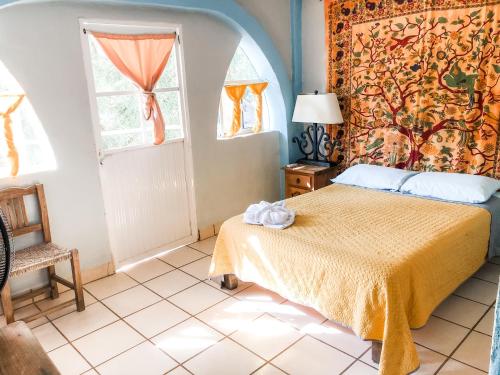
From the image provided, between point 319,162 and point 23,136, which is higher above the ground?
point 23,136

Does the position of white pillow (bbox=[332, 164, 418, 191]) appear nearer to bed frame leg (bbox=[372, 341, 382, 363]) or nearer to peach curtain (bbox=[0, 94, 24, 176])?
bed frame leg (bbox=[372, 341, 382, 363])

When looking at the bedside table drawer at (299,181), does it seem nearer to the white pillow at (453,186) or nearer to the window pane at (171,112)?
the white pillow at (453,186)

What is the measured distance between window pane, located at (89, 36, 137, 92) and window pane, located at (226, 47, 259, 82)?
119 centimetres

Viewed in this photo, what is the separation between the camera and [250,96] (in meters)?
4.47

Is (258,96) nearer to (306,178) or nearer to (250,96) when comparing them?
(250,96)

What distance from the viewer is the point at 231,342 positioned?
8.09ft

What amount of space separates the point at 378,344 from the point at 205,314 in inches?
45.1

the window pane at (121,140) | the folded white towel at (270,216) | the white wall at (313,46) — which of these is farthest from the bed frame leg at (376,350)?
the white wall at (313,46)

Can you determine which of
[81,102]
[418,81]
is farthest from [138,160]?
[418,81]

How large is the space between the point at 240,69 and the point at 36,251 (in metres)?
2.65

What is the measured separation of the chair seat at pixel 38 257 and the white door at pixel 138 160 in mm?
592

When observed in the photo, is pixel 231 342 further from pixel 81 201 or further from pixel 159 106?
pixel 159 106

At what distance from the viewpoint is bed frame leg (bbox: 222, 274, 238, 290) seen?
3062mm

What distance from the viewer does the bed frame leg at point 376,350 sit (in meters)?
2.19
